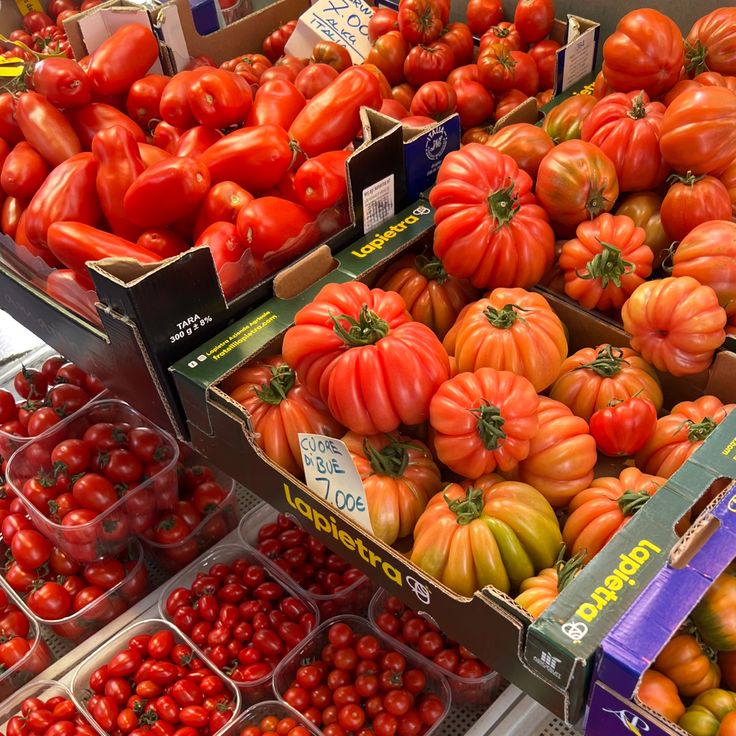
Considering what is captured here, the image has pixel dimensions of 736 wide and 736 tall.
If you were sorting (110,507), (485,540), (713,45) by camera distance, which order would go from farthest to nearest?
(110,507), (713,45), (485,540)

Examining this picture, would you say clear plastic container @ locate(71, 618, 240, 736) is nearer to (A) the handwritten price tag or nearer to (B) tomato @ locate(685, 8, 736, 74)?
(A) the handwritten price tag

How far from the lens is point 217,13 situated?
331cm

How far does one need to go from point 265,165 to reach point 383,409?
843 millimetres

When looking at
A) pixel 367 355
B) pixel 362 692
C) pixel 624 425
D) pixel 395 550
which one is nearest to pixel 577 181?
pixel 624 425

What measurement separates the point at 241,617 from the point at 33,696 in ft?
1.83

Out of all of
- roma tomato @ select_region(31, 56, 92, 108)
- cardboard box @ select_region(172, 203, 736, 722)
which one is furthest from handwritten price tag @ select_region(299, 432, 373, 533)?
roma tomato @ select_region(31, 56, 92, 108)

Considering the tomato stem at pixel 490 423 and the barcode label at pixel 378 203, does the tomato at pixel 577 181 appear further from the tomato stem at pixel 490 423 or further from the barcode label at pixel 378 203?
the tomato stem at pixel 490 423

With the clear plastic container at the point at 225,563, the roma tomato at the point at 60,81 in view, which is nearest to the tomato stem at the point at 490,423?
the clear plastic container at the point at 225,563

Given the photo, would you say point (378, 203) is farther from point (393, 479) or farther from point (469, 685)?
point (469, 685)

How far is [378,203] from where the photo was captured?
1896mm

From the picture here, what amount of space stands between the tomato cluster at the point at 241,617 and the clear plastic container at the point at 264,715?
76mm

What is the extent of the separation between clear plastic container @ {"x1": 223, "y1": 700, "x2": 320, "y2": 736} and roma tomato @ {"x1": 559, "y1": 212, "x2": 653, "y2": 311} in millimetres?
1221

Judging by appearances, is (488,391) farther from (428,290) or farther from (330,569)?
(330,569)

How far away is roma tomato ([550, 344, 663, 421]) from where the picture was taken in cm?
150
